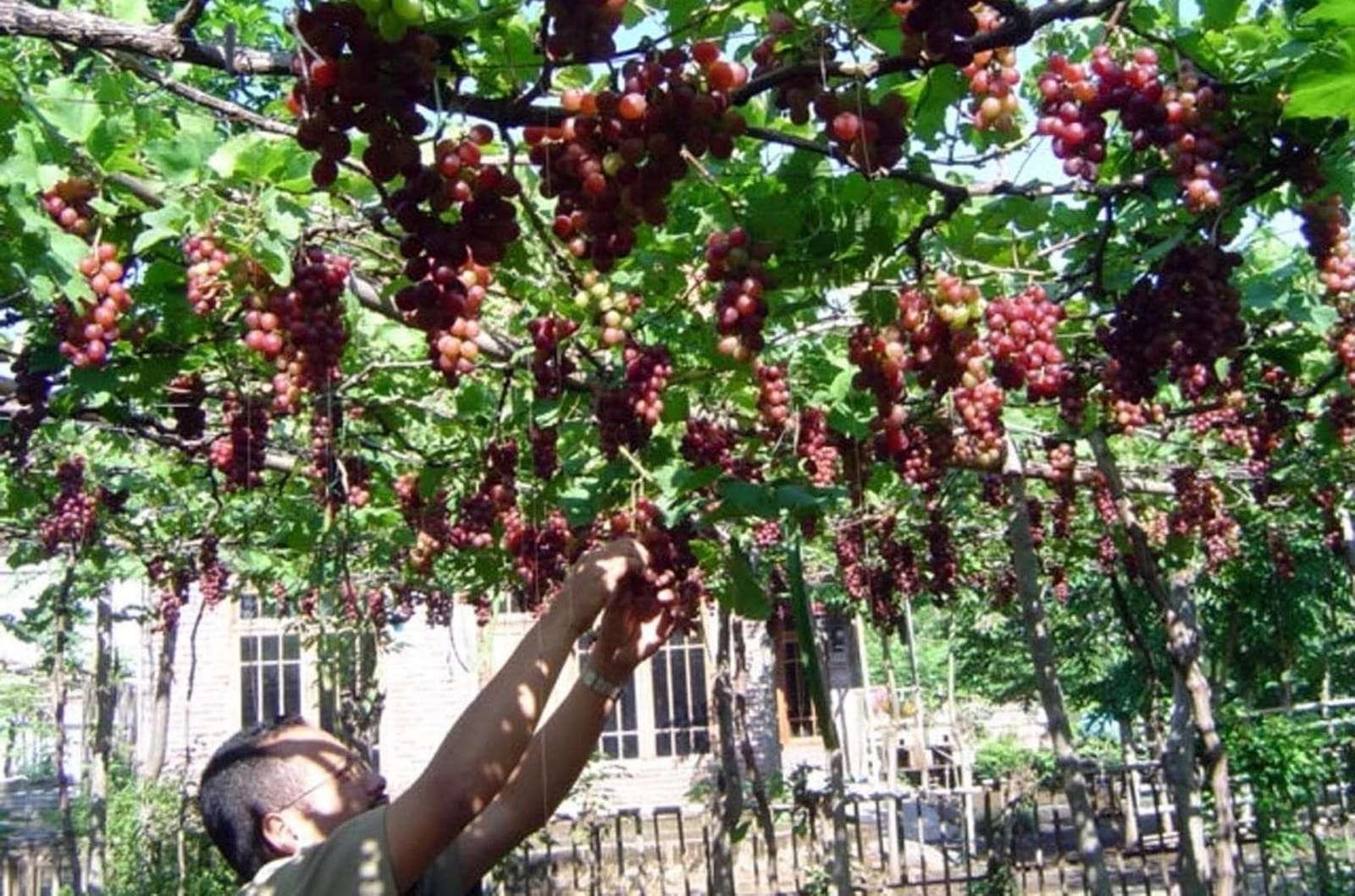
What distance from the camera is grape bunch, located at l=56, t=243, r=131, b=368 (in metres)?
2.76

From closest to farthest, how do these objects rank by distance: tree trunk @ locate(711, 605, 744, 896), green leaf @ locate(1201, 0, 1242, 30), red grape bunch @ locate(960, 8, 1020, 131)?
1. red grape bunch @ locate(960, 8, 1020, 131)
2. green leaf @ locate(1201, 0, 1242, 30)
3. tree trunk @ locate(711, 605, 744, 896)

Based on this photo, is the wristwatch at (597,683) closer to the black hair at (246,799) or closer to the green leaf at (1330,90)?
the black hair at (246,799)

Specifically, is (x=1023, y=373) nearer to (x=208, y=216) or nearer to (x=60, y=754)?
(x=208, y=216)

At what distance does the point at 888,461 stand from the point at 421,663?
1325cm

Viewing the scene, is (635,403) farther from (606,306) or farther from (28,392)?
(28,392)

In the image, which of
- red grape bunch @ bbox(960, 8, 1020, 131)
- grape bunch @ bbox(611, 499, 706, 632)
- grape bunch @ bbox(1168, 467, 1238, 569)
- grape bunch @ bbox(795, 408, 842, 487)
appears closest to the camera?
grape bunch @ bbox(611, 499, 706, 632)

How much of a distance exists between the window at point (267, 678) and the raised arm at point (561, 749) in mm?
14728

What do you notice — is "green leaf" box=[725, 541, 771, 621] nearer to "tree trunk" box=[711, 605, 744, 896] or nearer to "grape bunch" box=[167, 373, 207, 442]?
"grape bunch" box=[167, 373, 207, 442]

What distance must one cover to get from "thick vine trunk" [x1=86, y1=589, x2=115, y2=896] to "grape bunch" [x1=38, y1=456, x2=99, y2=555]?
3237 mm

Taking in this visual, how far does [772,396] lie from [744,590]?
2.80ft

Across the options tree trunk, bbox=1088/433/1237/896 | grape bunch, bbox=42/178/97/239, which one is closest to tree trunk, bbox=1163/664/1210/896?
tree trunk, bbox=1088/433/1237/896

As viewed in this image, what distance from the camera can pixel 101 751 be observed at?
853 centimetres

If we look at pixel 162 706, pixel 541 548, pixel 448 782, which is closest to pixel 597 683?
pixel 448 782

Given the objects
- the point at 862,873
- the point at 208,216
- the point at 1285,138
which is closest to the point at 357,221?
the point at 208,216
